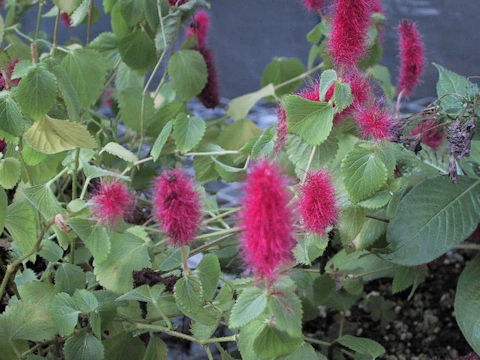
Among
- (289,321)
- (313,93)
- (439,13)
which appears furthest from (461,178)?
(439,13)

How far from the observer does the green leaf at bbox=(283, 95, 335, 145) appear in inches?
18.1

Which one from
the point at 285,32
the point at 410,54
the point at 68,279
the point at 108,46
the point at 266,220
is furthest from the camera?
the point at 285,32

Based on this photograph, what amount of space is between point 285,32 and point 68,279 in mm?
949

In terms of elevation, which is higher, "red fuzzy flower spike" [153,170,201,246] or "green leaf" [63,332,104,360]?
"red fuzzy flower spike" [153,170,201,246]

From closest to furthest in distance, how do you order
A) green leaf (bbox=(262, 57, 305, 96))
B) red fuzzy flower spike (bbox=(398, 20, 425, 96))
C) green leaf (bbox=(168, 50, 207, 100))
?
red fuzzy flower spike (bbox=(398, 20, 425, 96)) < green leaf (bbox=(168, 50, 207, 100)) < green leaf (bbox=(262, 57, 305, 96))

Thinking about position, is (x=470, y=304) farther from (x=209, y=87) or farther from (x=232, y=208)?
(x=209, y=87)

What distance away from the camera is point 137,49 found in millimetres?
725

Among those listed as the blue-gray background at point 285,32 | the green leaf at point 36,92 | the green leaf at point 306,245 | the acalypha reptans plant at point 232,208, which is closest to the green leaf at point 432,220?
the acalypha reptans plant at point 232,208

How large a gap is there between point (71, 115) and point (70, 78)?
5 centimetres

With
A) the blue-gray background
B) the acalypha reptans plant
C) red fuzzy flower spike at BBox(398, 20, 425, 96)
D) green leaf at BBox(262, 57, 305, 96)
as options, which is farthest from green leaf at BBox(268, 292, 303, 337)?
the blue-gray background

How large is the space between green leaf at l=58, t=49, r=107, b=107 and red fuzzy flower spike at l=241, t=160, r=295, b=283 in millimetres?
287

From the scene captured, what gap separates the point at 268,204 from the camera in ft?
1.09

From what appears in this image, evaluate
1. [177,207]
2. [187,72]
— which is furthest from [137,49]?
[177,207]

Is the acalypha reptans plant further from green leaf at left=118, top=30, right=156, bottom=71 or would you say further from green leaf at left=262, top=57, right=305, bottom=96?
green leaf at left=262, top=57, right=305, bottom=96
